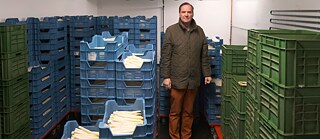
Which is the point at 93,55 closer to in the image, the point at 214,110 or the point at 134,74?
the point at 134,74

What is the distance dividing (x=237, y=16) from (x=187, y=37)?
4029mm

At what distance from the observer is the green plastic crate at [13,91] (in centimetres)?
308

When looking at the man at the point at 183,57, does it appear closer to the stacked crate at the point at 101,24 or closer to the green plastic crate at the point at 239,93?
the green plastic crate at the point at 239,93

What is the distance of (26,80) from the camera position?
349 centimetres

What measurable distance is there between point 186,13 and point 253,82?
163cm

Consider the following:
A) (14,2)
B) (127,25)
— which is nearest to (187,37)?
(127,25)

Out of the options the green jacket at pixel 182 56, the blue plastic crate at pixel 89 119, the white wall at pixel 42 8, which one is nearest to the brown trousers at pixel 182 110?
the green jacket at pixel 182 56

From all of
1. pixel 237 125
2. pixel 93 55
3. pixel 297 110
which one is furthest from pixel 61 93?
pixel 297 110

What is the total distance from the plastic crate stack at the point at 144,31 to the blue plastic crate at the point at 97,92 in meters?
1.91

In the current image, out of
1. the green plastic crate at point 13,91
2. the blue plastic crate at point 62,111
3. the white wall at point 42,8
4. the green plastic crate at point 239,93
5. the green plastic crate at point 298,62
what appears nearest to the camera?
the green plastic crate at point 298,62


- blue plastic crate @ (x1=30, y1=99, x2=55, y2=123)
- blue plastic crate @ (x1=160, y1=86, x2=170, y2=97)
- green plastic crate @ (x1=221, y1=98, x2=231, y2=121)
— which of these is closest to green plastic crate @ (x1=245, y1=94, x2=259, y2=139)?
green plastic crate @ (x1=221, y1=98, x2=231, y2=121)

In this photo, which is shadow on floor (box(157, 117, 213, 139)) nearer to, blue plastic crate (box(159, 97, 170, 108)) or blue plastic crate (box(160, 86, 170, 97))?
blue plastic crate (box(159, 97, 170, 108))

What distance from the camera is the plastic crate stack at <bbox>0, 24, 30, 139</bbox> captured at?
10.0ft

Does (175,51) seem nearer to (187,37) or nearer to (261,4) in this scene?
(187,37)
